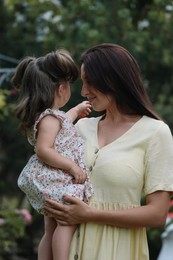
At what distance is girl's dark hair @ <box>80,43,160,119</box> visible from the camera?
3.06 meters

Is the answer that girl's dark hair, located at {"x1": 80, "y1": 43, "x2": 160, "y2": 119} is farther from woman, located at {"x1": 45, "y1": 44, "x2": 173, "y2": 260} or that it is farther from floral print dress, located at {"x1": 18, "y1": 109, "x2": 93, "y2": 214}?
floral print dress, located at {"x1": 18, "y1": 109, "x2": 93, "y2": 214}

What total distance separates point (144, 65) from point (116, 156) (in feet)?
17.6

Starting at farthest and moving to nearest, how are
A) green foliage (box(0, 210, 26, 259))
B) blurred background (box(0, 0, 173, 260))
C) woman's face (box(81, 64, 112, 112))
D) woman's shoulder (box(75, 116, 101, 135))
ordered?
green foliage (box(0, 210, 26, 259)), blurred background (box(0, 0, 173, 260)), woman's shoulder (box(75, 116, 101, 135)), woman's face (box(81, 64, 112, 112))

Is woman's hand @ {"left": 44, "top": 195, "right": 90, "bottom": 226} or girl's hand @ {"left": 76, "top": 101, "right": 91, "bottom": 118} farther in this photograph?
girl's hand @ {"left": 76, "top": 101, "right": 91, "bottom": 118}

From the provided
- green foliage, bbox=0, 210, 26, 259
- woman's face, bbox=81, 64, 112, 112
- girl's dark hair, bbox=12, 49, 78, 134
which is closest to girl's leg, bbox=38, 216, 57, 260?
girl's dark hair, bbox=12, 49, 78, 134

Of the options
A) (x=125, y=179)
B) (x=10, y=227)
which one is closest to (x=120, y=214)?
(x=125, y=179)

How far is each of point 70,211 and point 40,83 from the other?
0.54 metres

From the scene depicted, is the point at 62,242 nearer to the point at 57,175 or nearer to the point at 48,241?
the point at 48,241

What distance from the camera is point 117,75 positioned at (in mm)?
3055

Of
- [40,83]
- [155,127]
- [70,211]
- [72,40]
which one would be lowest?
[72,40]

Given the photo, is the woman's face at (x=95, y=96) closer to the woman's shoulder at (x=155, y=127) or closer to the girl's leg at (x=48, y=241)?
the woman's shoulder at (x=155, y=127)

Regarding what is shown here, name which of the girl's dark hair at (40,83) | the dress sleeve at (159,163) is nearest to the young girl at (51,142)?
the girl's dark hair at (40,83)

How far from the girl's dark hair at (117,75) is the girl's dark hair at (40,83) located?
0.34 feet

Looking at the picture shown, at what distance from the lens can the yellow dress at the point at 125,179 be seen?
3.01 meters
